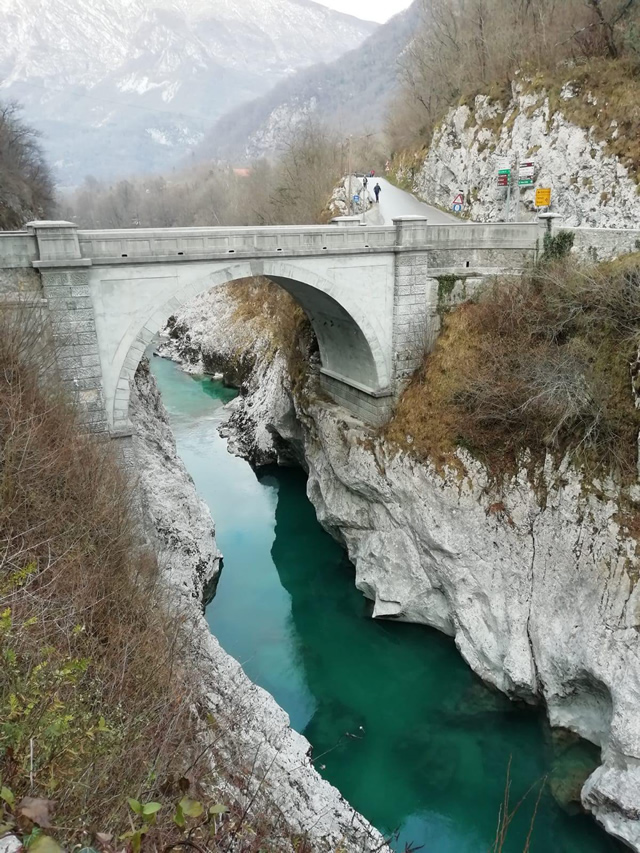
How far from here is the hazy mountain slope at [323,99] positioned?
103m

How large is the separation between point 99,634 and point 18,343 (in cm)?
572

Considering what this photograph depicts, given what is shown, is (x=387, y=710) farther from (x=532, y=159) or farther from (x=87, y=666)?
(x=532, y=159)

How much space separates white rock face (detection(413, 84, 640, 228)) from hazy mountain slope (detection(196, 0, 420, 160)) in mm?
71741

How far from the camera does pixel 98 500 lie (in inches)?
374

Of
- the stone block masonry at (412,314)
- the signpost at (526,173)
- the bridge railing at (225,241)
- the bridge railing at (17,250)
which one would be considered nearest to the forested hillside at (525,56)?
the signpost at (526,173)

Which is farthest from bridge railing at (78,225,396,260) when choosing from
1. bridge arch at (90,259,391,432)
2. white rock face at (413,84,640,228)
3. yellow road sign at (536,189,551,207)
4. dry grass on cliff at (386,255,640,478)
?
white rock face at (413,84,640,228)

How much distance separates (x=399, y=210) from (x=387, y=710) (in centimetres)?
2203

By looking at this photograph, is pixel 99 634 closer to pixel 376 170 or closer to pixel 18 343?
pixel 18 343

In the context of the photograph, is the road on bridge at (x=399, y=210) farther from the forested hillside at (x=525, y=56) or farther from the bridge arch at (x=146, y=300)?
the bridge arch at (x=146, y=300)

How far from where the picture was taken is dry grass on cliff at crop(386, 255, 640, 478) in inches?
454

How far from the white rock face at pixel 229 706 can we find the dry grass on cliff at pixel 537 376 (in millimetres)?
6214

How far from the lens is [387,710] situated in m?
13.0

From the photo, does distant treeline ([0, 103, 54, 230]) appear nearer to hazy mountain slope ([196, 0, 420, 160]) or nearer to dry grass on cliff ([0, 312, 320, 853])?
dry grass on cliff ([0, 312, 320, 853])

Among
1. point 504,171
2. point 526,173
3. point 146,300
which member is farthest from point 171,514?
point 504,171
